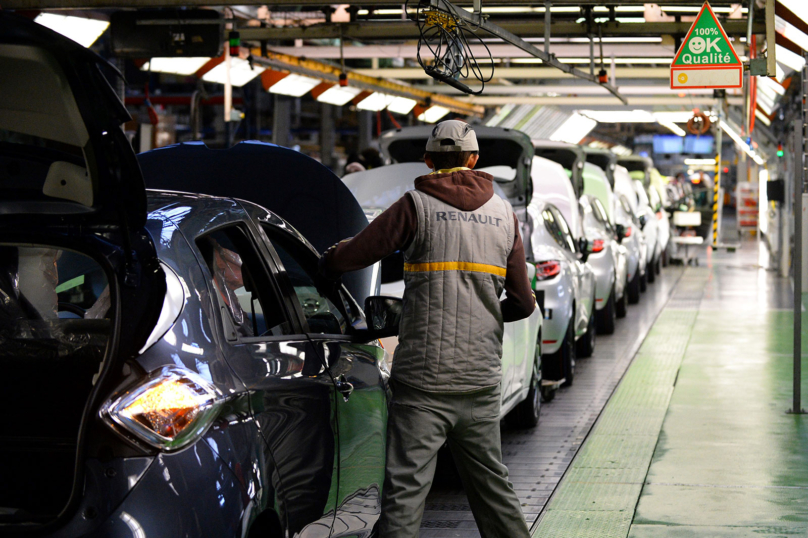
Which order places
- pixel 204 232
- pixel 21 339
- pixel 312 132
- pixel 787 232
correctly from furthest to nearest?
pixel 312 132, pixel 787 232, pixel 21 339, pixel 204 232

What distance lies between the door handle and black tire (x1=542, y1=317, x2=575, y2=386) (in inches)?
241

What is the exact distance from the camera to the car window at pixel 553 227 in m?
10.2

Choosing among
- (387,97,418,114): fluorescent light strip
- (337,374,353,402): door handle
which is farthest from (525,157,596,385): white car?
(387,97,418,114): fluorescent light strip

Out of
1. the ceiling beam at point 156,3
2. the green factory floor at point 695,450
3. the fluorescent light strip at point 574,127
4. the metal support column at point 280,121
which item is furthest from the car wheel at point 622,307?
the fluorescent light strip at point 574,127

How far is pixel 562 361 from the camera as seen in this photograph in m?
9.98

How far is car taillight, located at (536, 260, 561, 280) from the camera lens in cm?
962

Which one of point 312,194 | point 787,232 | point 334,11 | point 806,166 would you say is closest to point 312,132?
point 787,232

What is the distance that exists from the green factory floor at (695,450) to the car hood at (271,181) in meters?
1.87

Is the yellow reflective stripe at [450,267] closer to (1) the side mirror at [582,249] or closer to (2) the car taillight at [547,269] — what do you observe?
(2) the car taillight at [547,269]

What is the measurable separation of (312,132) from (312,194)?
43564 millimetres

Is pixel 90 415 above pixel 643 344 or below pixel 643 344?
above

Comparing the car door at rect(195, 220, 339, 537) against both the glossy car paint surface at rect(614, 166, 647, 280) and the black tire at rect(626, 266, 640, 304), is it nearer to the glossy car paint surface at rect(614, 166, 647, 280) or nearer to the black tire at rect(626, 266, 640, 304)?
the glossy car paint surface at rect(614, 166, 647, 280)

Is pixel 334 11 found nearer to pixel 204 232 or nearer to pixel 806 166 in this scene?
pixel 806 166

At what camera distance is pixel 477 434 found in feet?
13.7
